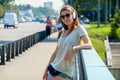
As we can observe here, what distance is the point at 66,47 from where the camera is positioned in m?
6.86

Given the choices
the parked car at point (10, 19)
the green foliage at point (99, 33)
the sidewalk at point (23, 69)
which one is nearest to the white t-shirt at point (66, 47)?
the sidewalk at point (23, 69)

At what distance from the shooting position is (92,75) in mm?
6207

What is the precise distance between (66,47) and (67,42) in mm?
68

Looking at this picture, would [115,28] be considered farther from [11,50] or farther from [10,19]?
[11,50]

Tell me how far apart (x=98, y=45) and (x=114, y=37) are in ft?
27.5

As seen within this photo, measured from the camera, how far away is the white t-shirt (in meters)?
6.86

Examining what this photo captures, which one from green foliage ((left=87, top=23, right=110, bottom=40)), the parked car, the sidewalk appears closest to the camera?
the sidewalk

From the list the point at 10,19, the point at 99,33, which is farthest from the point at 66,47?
the point at 10,19

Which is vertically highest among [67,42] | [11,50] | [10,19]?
[67,42]

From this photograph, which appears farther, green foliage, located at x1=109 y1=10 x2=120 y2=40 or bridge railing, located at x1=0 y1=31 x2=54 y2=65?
green foliage, located at x1=109 y1=10 x2=120 y2=40

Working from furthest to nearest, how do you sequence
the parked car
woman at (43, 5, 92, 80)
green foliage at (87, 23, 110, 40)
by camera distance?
1. the parked car
2. green foliage at (87, 23, 110, 40)
3. woman at (43, 5, 92, 80)

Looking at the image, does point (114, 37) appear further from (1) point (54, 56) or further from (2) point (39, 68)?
(1) point (54, 56)

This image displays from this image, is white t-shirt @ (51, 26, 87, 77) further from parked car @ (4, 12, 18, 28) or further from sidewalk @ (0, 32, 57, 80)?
parked car @ (4, 12, 18, 28)

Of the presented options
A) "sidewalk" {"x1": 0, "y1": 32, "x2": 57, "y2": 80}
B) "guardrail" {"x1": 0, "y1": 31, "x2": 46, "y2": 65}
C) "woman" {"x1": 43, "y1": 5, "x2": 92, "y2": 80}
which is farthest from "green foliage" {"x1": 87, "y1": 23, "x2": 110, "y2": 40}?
"woman" {"x1": 43, "y1": 5, "x2": 92, "y2": 80}
